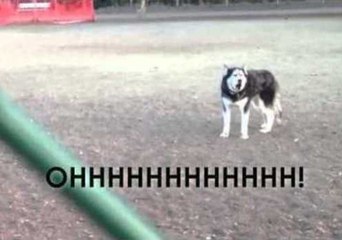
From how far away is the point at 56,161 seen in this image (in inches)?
74.9

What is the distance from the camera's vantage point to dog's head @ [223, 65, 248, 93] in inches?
428

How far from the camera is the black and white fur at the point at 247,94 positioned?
10.9 meters

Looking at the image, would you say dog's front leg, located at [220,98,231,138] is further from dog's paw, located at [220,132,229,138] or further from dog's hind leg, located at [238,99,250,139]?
dog's hind leg, located at [238,99,250,139]

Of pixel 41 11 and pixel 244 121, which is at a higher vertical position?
pixel 244 121

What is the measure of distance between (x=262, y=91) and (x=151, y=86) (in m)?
6.38

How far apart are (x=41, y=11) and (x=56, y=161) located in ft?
155

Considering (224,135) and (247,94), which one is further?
(224,135)

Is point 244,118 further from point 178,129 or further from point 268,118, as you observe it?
point 178,129

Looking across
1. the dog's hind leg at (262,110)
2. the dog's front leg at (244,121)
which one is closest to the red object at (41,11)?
the dog's hind leg at (262,110)

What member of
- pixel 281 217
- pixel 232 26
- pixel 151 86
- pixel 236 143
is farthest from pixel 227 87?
pixel 232 26

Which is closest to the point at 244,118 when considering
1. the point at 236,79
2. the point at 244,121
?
the point at 244,121

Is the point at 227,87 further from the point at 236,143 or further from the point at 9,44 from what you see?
the point at 9,44

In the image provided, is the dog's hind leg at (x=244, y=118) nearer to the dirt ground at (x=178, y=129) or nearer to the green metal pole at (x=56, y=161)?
the dirt ground at (x=178, y=129)

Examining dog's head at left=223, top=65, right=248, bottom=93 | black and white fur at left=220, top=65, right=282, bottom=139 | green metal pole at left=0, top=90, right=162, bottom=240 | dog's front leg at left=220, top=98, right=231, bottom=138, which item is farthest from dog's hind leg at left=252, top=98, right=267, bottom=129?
green metal pole at left=0, top=90, right=162, bottom=240
